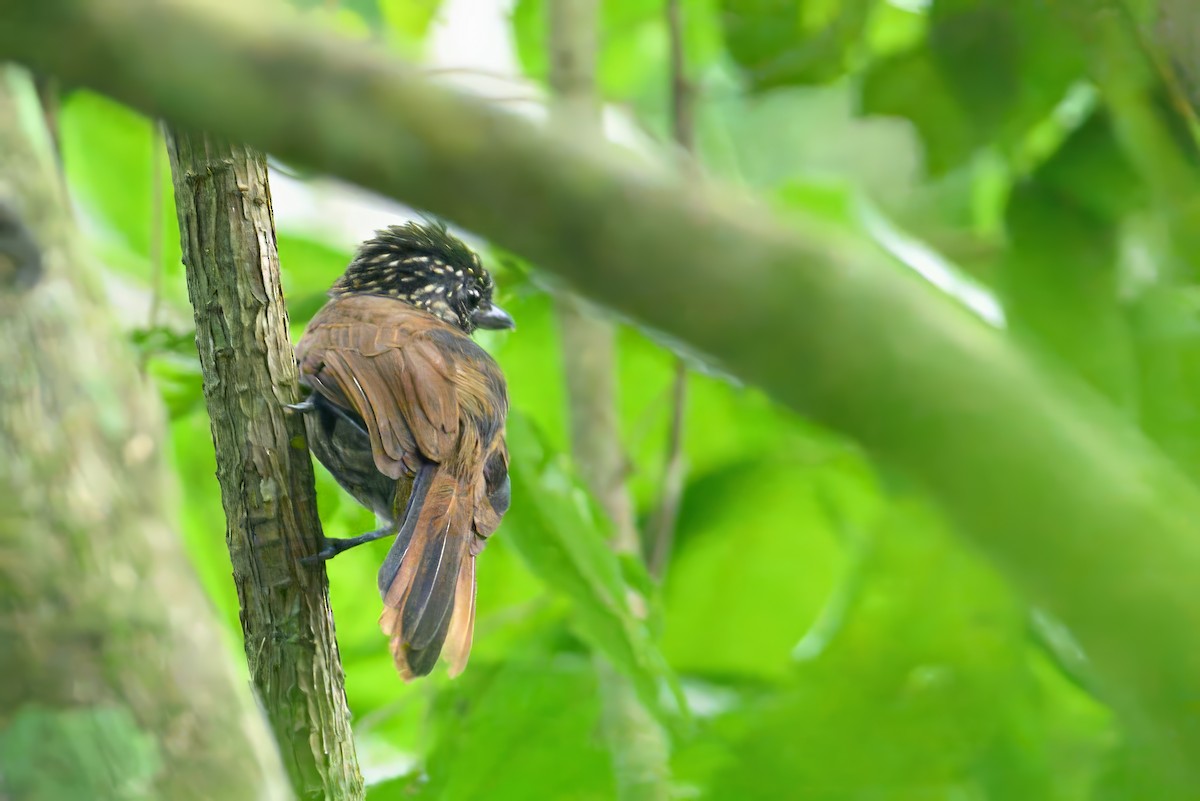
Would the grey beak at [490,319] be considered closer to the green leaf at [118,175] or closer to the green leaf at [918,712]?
the green leaf at [118,175]

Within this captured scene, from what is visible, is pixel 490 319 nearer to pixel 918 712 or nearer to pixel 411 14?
pixel 411 14

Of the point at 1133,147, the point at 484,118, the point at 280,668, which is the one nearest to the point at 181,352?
the point at 280,668

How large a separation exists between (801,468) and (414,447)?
3.88ft

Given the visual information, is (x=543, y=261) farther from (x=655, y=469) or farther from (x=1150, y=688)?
(x=655, y=469)

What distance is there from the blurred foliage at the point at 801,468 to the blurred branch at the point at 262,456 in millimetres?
247

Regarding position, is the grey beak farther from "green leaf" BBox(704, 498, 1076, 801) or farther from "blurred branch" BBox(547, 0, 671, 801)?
"green leaf" BBox(704, 498, 1076, 801)

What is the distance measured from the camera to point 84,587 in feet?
3.20

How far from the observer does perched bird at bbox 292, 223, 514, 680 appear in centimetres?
159

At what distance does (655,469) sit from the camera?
312 centimetres

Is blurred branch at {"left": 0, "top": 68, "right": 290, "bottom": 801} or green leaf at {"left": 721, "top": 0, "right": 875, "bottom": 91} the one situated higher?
green leaf at {"left": 721, "top": 0, "right": 875, "bottom": 91}

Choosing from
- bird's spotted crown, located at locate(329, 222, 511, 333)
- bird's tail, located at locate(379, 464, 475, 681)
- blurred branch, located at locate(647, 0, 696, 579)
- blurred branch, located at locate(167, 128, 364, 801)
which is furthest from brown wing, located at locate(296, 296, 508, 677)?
blurred branch, located at locate(647, 0, 696, 579)

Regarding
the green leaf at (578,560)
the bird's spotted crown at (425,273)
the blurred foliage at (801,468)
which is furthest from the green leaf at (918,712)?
the bird's spotted crown at (425,273)

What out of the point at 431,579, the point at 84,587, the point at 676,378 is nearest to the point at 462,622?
the point at 431,579

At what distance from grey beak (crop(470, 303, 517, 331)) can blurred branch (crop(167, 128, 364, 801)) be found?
1020 mm
